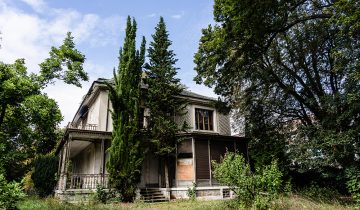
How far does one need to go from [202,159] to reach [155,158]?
12.4ft

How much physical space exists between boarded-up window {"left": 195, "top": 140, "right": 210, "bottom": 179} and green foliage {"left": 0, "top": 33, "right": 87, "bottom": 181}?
11876 millimetres

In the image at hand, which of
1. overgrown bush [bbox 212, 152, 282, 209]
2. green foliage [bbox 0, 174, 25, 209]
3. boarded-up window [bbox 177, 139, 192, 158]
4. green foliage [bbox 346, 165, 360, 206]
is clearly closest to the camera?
green foliage [bbox 0, 174, 25, 209]

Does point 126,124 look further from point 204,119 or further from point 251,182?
point 251,182

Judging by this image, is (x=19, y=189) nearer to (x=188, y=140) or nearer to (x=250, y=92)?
(x=188, y=140)

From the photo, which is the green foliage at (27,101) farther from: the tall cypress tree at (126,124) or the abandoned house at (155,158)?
the tall cypress tree at (126,124)

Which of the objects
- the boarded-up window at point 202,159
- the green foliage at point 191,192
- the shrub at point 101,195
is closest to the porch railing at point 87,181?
the shrub at point 101,195

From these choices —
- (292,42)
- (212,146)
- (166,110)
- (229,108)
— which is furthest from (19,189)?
(292,42)

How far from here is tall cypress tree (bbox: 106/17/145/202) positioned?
15.0 meters

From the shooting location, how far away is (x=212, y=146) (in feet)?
63.6

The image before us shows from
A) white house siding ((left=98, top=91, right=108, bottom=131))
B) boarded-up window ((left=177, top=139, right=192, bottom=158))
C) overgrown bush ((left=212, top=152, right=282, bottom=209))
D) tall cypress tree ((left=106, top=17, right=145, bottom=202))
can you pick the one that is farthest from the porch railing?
overgrown bush ((left=212, top=152, right=282, bottom=209))

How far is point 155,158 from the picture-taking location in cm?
2003

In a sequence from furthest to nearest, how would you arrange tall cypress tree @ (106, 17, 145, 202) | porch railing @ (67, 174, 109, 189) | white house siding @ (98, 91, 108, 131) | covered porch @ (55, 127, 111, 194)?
white house siding @ (98, 91, 108, 131) → porch railing @ (67, 174, 109, 189) → covered porch @ (55, 127, 111, 194) → tall cypress tree @ (106, 17, 145, 202)

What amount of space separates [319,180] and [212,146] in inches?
367

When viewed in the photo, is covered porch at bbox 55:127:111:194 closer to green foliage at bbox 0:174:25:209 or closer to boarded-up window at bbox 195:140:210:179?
boarded-up window at bbox 195:140:210:179
